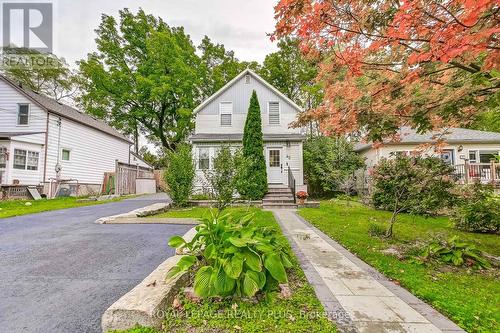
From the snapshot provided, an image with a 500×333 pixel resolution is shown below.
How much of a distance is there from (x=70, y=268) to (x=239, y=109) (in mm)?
12736

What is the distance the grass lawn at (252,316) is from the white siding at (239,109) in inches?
510

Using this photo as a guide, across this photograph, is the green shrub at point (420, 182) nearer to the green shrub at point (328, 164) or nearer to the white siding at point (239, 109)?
the green shrub at point (328, 164)

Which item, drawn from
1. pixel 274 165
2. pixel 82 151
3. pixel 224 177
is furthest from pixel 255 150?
A: pixel 82 151

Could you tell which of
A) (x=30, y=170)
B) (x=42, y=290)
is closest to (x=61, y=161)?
(x=30, y=170)

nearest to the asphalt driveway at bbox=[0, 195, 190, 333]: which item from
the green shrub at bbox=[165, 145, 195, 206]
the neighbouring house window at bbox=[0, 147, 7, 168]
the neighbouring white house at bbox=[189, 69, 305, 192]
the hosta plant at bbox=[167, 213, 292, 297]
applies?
the hosta plant at bbox=[167, 213, 292, 297]

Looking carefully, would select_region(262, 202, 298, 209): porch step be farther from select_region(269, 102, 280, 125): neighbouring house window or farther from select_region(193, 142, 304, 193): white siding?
select_region(269, 102, 280, 125): neighbouring house window

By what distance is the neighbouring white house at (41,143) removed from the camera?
1238 cm

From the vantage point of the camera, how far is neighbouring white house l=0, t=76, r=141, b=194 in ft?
40.6

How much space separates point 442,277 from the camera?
10.8ft

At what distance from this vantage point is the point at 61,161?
14648mm

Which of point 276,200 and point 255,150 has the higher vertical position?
point 255,150

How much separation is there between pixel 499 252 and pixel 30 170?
18.8 meters

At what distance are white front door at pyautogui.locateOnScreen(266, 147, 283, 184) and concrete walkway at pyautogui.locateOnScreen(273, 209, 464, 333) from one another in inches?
371

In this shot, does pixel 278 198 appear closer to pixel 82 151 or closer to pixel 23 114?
pixel 82 151
